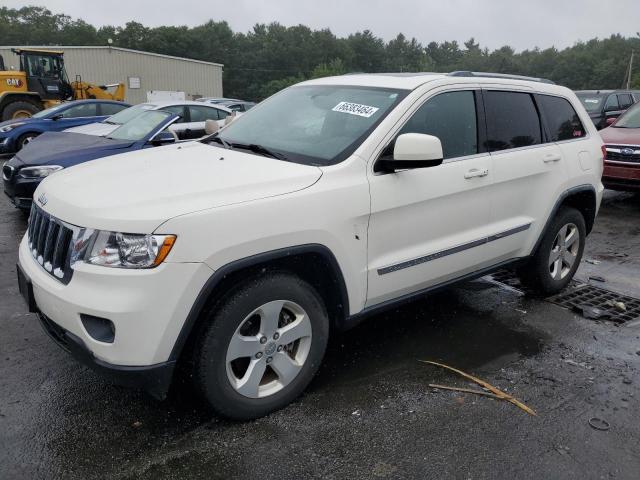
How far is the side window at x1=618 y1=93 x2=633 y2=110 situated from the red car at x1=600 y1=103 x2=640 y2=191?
714cm

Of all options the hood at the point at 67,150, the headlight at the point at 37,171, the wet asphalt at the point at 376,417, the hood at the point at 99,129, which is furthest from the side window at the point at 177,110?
the wet asphalt at the point at 376,417

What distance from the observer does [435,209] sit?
11.2 ft

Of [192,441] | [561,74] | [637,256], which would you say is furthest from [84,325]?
[561,74]

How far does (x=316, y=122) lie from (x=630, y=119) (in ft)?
26.1

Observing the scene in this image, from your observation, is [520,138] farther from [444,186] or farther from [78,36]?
[78,36]

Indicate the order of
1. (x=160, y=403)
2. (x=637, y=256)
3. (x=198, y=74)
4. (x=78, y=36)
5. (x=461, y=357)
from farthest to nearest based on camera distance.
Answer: (x=78, y=36), (x=198, y=74), (x=637, y=256), (x=461, y=357), (x=160, y=403)

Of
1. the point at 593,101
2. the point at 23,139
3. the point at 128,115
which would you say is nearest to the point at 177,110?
the point at 128,115

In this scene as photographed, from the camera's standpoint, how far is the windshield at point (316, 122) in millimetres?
3223

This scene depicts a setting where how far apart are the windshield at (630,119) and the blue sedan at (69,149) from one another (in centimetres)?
737

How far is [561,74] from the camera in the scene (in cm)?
7444

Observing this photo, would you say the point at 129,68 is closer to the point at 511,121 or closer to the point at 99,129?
the point at 99,129

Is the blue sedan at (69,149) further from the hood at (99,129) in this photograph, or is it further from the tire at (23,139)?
the tire at (23,139)

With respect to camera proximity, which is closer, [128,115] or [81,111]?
[128,115]

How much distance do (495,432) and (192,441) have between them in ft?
5.11
